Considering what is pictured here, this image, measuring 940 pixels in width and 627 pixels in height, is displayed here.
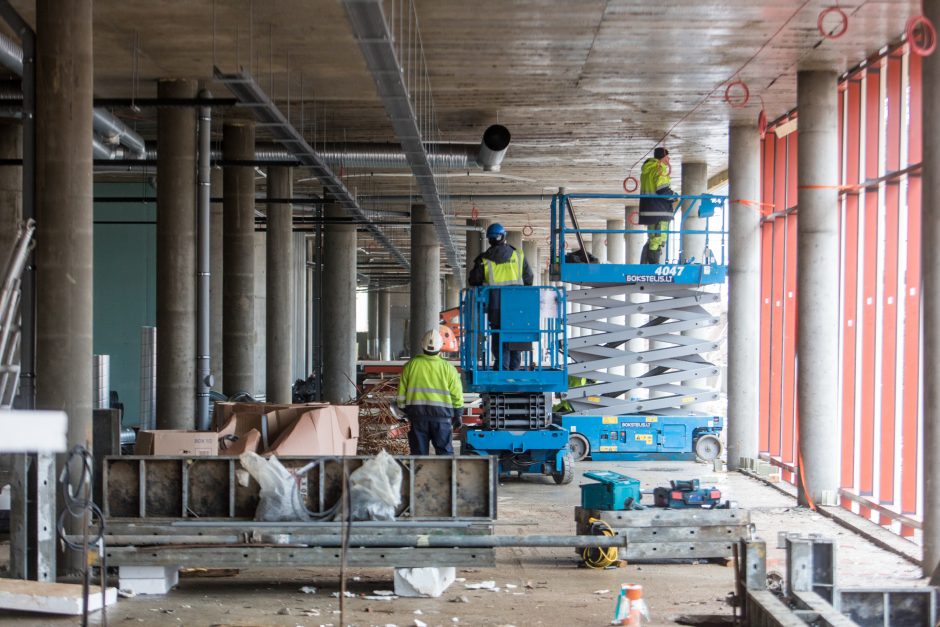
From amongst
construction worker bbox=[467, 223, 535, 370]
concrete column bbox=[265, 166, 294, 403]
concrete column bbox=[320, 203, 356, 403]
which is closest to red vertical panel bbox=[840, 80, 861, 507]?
construction worker bbox=[467, 223, 535, 370]

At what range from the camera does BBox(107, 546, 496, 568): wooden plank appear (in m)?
9.12

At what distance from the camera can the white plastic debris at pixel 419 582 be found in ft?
31.0

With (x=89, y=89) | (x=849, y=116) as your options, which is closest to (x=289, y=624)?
(x=89, y=89)

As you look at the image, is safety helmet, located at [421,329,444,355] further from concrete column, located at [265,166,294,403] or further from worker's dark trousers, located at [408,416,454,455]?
concrete column, located at [265,166,294,403]

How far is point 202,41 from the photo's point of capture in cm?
A: 1634

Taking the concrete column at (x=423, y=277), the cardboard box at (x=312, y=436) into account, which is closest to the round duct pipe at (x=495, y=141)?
the cardboard box at (x=312, y=436)

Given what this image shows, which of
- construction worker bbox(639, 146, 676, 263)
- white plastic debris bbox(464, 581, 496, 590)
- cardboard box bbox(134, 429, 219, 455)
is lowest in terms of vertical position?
white plastic debris bbox(464, 581, 496, 590)

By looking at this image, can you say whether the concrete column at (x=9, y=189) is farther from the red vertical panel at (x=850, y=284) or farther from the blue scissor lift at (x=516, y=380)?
the red vertical panel at (x=850, y=284)

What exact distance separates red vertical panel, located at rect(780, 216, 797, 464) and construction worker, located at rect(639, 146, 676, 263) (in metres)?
2.11

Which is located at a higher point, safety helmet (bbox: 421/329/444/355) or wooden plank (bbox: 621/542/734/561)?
safety helmet (bbox: 421/329/444/355)

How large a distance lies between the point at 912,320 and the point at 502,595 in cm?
702

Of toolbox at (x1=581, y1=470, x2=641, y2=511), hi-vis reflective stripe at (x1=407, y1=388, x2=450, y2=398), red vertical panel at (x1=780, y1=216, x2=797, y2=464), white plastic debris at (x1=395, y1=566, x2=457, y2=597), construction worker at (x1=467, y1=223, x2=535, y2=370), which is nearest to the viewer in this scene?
white plastic debris at (x1=395, y1=566, x2=457, y2=597)

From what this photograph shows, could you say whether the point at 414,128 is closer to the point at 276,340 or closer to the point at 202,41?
the point at 202,41

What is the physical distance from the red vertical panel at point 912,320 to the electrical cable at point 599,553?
5.02m
